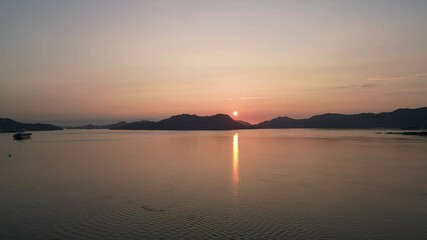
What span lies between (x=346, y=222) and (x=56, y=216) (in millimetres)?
13494

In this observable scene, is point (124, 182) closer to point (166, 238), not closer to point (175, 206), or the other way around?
point (175, 206)

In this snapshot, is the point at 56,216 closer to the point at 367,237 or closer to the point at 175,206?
the point at 175,206

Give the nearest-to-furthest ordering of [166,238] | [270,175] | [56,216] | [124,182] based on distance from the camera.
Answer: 1. [166,238]
2. [56,216]
3. [124,182]
4. [270,175]

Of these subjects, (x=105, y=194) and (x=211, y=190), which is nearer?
(x=105, y=194)

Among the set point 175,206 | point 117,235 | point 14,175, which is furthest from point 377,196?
point 14,175

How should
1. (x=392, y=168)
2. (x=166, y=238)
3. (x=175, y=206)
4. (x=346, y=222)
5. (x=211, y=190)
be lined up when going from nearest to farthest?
(x=166, y=238), (x=346, y=222), (x=175, y=206), (x=211, y=190), (x=392, y=168)

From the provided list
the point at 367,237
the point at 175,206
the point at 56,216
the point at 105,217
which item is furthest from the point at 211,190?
the point at 367,237

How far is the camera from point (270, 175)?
2997cm

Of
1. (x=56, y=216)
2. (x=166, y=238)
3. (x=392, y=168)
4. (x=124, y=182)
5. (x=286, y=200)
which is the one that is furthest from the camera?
(x=392, y=168)

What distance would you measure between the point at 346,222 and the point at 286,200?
4.77m

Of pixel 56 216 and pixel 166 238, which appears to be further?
pixel 56 216

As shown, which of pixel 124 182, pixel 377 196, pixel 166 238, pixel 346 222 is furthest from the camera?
pixel 124 182

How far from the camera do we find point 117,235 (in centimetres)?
1353

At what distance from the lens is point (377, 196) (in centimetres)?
2109
